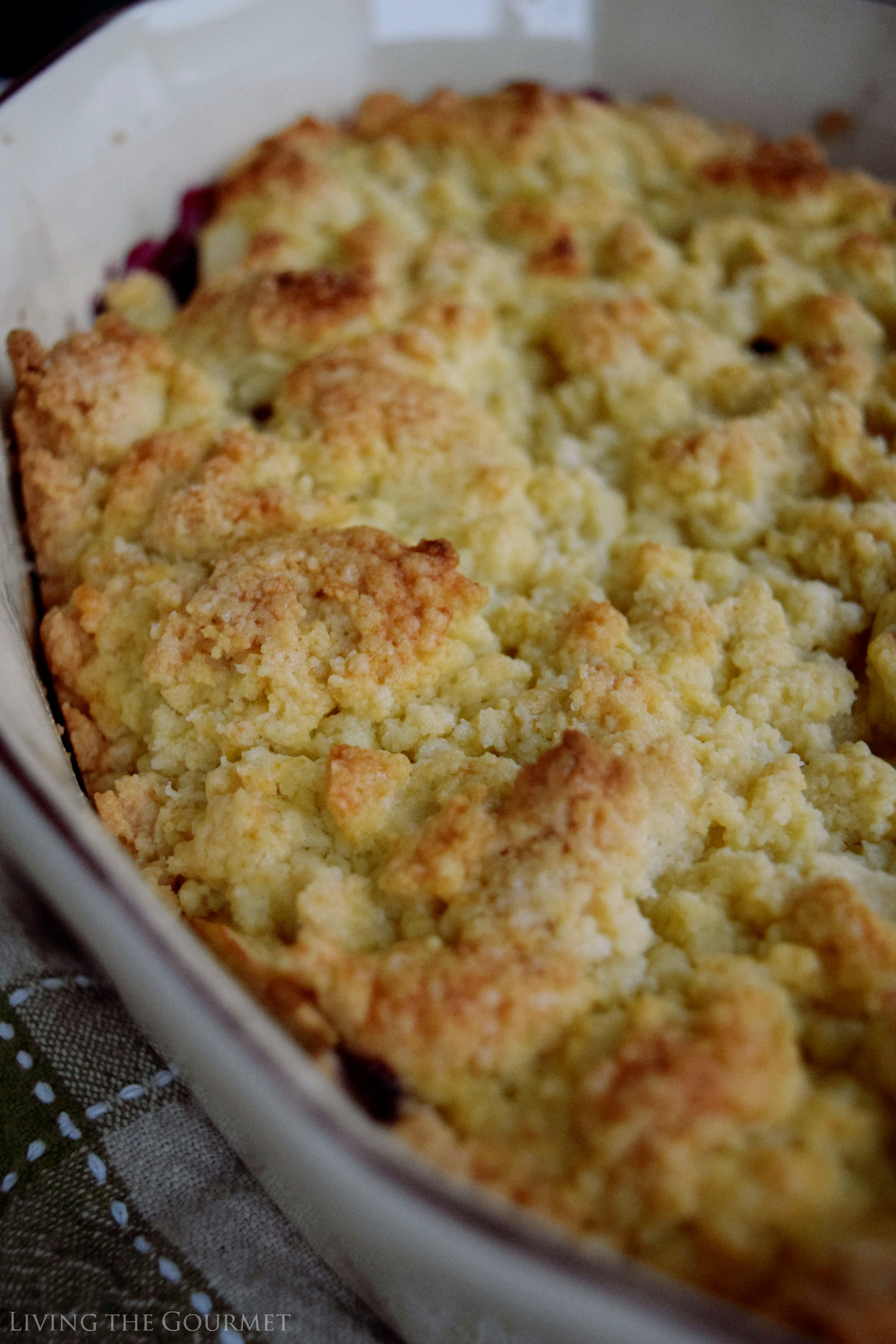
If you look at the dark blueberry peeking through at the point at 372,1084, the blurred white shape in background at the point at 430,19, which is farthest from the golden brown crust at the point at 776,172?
the dark blueberry peeking through at the point at 372,1084

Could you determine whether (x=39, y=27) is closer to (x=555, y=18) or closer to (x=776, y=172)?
(x=555, y=18)

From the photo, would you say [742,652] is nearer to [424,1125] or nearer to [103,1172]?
[424,1125]

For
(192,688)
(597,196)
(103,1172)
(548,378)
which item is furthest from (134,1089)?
(597,196)

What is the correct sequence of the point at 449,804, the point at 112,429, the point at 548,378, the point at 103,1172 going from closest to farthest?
1. the point at 449,804
2. the point at 103,1172
3. the point at 112,429
4. the point at 548,378

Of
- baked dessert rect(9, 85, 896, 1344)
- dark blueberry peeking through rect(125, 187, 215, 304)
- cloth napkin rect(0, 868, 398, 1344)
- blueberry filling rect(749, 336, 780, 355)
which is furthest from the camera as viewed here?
dark blueberry peeking through rect(125, 187, 215, 304)

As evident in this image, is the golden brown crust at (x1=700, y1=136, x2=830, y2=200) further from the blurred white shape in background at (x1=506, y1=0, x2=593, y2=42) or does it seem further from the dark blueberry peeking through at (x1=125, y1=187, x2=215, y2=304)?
the dark blueberry peeking through at (x1=125, y1=187, x2=215, y2=304)

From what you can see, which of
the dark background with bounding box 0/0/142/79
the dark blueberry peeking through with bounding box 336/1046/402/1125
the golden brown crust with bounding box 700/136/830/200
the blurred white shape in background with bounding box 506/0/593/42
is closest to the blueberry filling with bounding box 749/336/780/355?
the golden brown crust with bounding box 700/136/830/200

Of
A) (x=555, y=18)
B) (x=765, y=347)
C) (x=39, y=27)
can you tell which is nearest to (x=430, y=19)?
(x=555, y=18)
